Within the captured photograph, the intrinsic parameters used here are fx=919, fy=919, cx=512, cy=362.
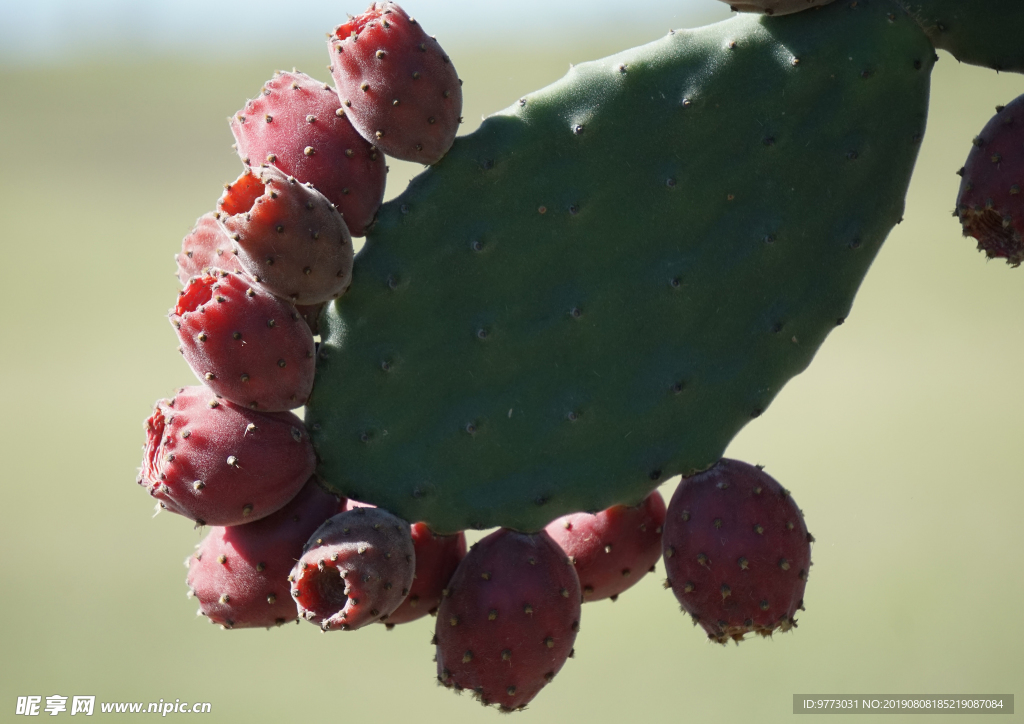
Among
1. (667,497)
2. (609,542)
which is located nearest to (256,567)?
(609,542)

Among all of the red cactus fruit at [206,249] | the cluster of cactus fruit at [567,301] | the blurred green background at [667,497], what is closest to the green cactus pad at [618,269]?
the cluster of cactus fruit at [567,301]

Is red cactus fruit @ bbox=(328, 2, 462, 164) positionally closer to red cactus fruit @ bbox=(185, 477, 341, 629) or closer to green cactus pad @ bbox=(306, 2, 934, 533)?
green cactus pad @ bbox=(306, 2, 934, 533)

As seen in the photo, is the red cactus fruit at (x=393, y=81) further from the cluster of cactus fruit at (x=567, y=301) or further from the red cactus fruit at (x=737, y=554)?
the red cactus fruit at (x=737, y=554)

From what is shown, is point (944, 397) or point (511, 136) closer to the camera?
point (511, 136)

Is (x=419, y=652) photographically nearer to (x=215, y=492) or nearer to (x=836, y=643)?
(x=836, y=643)

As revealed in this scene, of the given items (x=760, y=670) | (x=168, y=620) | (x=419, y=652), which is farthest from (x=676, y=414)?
(x=168, y=620)

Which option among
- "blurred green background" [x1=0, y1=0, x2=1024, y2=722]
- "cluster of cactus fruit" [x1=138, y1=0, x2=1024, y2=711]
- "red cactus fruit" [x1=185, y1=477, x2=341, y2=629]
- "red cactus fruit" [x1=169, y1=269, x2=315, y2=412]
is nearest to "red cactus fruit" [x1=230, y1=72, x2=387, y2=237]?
"cluster of cactus fruit" [x1=138, y1=0, x2=1024, y2=711]
